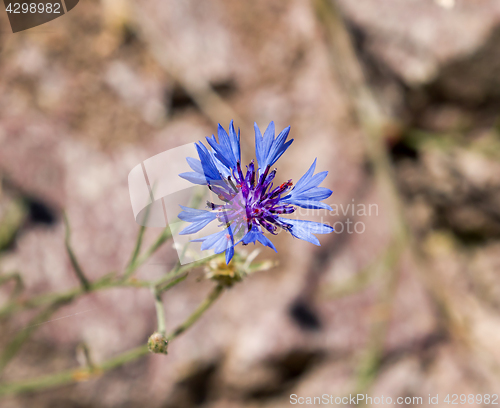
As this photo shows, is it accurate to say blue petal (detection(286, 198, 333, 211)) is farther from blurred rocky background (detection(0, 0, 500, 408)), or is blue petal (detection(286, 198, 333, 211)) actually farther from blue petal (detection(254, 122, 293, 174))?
blurred rocky background (detection(0, 0, 500, 408))

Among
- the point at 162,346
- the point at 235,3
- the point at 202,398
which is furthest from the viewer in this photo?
the point at 235,3

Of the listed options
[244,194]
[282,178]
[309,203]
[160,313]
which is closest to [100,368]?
[160,313]

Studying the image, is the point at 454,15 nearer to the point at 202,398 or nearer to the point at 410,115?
the point at 410,115

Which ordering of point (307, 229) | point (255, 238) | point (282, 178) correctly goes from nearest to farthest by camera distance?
point (255, 238) → point (307, 229) → point (282, 178)

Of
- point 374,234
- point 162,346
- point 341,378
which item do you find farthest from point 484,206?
point 162,346

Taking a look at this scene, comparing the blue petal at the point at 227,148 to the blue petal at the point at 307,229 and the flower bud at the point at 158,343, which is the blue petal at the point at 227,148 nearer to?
the blue petal at the point at 307,229

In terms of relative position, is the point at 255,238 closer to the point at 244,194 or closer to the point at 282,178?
the point at 244,194
